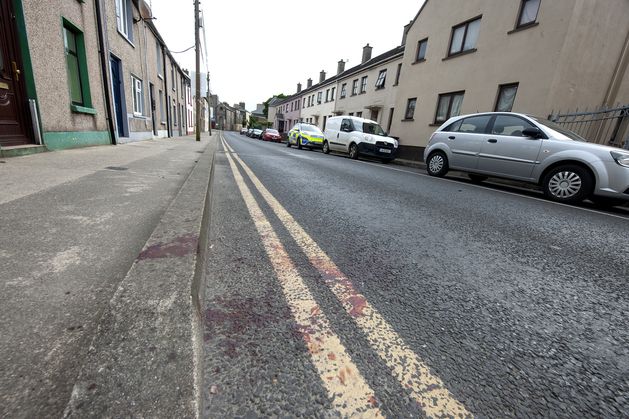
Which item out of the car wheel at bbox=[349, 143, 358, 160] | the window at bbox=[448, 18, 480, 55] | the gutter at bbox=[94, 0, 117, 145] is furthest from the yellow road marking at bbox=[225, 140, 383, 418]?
the window at bbox=[448, 18, 480, 55]

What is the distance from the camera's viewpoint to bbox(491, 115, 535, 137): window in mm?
6092

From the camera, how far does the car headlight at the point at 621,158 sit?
4.61 metres

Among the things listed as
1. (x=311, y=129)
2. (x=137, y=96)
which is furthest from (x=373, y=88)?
(x=137, y=96)

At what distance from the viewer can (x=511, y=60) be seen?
10.2 metres

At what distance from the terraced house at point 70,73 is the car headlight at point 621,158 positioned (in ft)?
32.8

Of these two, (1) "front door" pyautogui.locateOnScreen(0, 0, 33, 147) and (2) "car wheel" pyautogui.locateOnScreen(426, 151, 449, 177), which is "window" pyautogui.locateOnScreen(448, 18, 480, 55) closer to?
(2) "car wheel" pyautogui.locateOnScreen(426, 151, 449, 177)

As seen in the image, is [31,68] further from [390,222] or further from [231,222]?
[390,222]

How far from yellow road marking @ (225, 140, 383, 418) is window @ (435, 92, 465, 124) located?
43.1ft

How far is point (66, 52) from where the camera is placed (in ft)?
22.0

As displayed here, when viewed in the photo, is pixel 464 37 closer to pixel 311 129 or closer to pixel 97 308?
pixel 311 129

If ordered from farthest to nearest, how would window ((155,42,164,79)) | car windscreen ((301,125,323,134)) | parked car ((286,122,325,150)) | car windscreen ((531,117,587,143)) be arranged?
car windscreen ((301,125,323,134)) < parked car ((286,122,325,150)) < window ((155,42,164,79)) < car windscreen ((531,117,587,143))

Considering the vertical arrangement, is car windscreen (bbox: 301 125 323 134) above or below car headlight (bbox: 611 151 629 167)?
above

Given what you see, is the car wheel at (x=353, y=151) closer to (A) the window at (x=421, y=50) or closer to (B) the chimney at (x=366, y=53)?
→ (A) the window at (x=421, y=50)

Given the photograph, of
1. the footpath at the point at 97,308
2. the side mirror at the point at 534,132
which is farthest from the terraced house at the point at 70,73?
the side mirror at the point at 534,132
